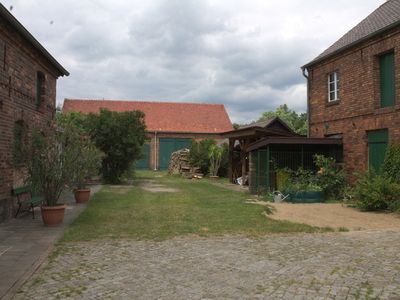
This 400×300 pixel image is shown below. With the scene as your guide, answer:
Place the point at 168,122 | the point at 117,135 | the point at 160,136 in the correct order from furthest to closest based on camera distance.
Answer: the point at 168,122 < the point at 160,136 < the point at 117,135

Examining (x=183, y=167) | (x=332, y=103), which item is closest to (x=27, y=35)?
(x=332, y=103)

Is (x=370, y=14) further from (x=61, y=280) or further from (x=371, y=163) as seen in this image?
(x=61, y=280)

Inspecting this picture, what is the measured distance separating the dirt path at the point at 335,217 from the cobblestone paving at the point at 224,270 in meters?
1.79

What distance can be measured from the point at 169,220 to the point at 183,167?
20.8 meters

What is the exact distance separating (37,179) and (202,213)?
443 centimetres

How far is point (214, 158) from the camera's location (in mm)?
30297

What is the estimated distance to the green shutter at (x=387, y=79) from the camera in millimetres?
14289

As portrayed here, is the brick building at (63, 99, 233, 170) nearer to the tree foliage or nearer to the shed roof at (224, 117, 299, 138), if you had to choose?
the tree foliage

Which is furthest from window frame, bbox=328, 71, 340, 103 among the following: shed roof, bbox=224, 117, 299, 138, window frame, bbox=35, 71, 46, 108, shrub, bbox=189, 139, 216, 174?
shrub, bbox=189, 139, 216, 174

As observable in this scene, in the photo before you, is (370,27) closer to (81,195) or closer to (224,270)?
(81,195)

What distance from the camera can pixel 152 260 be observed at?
6.79 metres

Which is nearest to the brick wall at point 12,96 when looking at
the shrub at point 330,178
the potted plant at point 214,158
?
the shrub at point 330,178

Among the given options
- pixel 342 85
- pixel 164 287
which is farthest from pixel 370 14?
pixel 164 287

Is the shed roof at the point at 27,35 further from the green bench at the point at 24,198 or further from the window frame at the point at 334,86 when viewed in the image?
the window frame at the point at 334,86
